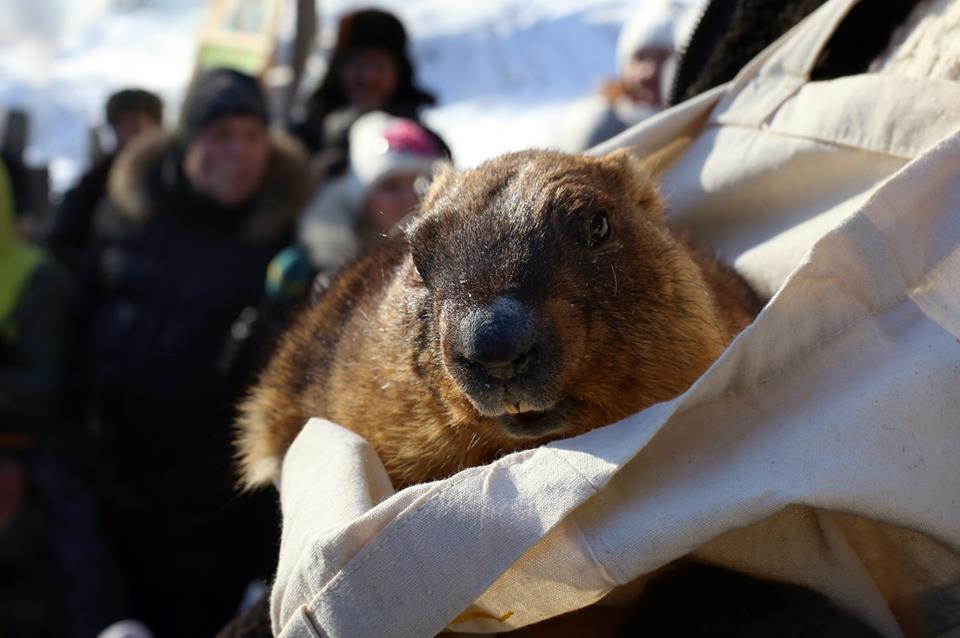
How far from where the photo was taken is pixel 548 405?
Answer: 135 centimetres

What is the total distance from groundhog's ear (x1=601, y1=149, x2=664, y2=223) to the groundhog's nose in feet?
1.45

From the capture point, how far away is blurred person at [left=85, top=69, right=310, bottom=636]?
3635mm

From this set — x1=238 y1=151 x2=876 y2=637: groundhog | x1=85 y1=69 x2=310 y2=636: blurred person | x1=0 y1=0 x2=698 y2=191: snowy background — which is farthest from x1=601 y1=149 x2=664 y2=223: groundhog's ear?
x1=0 y1=0 x2=698 y2=191: snowy background

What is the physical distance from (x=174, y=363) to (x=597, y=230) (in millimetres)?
2535

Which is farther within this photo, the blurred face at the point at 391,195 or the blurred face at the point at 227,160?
the blurred face at the point at 227,160

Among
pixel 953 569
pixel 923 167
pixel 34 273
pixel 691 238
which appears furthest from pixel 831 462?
pixel 34 273

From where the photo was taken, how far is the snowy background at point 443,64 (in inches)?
468

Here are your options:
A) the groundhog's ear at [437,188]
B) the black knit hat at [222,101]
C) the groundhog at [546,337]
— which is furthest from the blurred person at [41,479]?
the groundhog's ear at [437,188]

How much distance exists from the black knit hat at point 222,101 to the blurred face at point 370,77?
585mm

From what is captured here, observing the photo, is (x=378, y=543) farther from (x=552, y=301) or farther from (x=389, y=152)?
(x=389, y=152)

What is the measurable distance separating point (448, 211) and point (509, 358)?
1.12 feet

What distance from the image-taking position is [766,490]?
3.54 feet

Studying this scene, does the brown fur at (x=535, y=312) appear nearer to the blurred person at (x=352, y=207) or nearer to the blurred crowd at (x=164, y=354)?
the blurred person at (x=352, y=207)

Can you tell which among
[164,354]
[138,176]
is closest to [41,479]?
[164,354]
